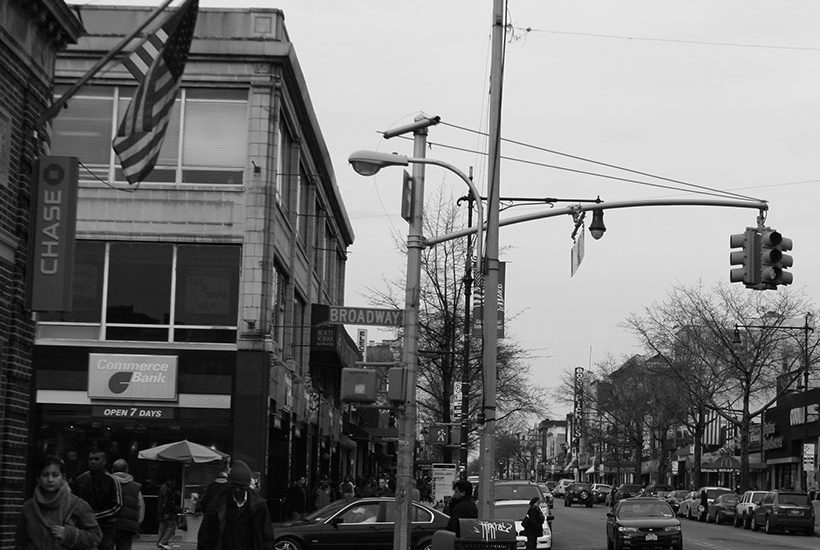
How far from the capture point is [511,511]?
98.1ft

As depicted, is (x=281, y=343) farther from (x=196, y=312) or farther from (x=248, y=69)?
(x=248, y=69)

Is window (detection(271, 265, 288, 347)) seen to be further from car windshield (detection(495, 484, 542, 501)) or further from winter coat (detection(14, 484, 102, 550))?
winter coat (detection(14, 484, 102, 550))

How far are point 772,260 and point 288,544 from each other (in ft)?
33.7

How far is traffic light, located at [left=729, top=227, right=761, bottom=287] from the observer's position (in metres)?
20.0

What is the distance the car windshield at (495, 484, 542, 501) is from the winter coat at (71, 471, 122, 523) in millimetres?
18777

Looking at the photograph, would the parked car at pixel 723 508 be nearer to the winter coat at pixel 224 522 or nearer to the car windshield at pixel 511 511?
the car windshield at pixel 511 511

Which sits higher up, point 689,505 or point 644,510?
point 644,510

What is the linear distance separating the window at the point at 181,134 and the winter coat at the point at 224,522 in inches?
861

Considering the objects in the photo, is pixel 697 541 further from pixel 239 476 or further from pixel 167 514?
pixel 239 476

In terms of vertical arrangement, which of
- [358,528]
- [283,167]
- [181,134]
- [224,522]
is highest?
[283,167]

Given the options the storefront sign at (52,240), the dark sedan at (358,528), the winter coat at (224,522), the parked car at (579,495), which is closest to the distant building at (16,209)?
the storefront sign at (52,240)

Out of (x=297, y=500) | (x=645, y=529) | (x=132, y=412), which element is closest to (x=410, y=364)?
(x=645, y=529)

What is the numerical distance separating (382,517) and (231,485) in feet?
42.7

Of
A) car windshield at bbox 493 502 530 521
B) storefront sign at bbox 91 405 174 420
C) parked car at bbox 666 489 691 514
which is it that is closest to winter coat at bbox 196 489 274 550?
car windshield at bbox 493 502 530 521
